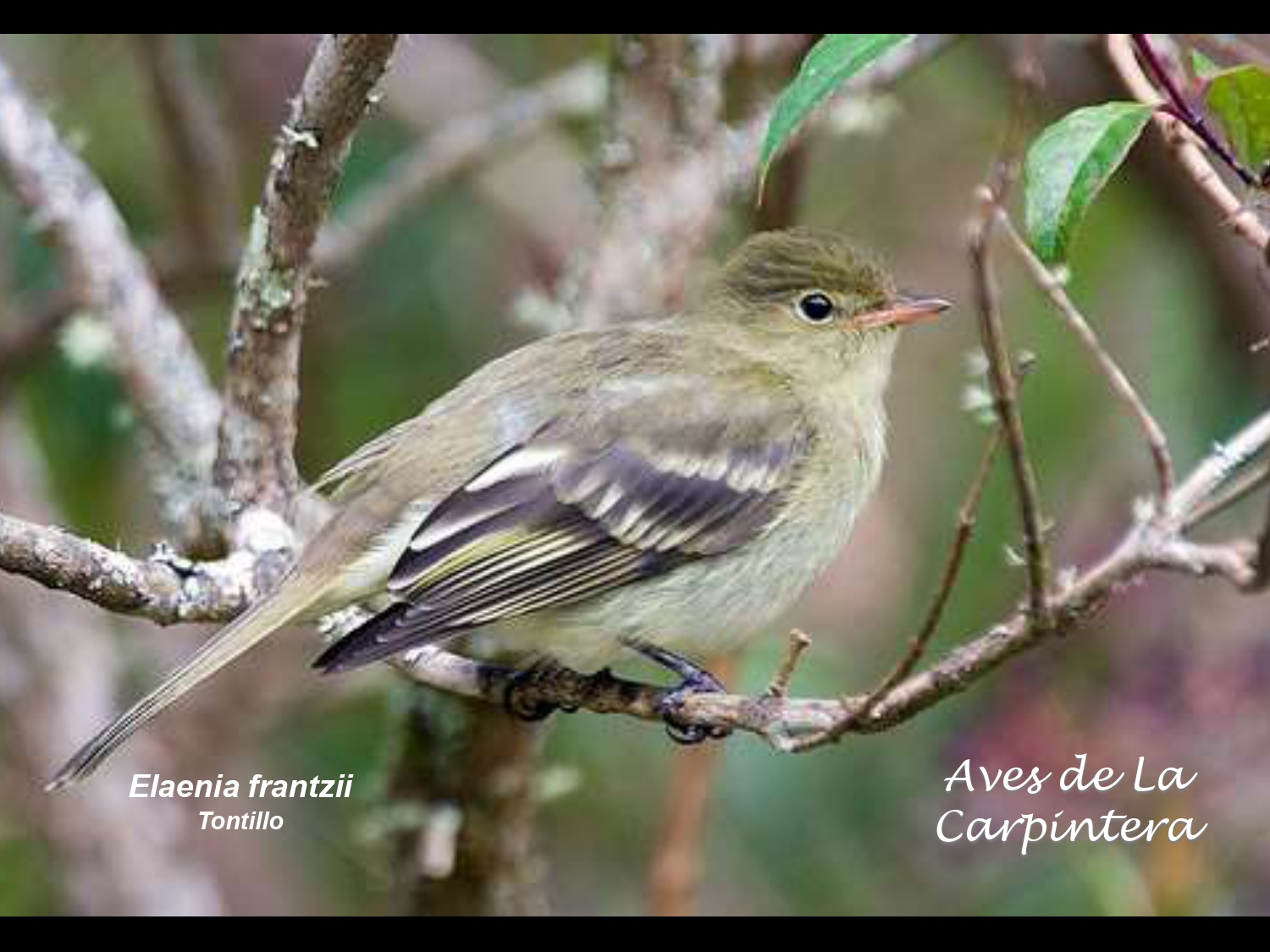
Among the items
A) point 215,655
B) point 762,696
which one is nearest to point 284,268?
point 215,655

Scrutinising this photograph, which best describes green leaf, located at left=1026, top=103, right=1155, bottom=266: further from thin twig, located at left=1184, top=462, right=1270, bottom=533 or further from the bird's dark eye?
the bird's dark eye

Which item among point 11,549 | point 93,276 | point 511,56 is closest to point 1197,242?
point 511,56

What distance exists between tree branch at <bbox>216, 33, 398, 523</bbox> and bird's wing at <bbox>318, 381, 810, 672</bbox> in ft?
0.98

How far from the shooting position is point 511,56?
6473 millimetres

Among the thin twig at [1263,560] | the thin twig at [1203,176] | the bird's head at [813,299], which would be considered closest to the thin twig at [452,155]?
the bird's head at [813,299]

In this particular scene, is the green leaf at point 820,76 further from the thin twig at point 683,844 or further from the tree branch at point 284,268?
the thin twig at point 683,844

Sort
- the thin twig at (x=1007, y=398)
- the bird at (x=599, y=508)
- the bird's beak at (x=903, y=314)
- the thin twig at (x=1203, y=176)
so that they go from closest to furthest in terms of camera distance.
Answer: the thin twig at (x=1007, y=398), the thin twig at (x=1203, y=176), the bird at (x=599, y=508), the bird's beak at (x=903, y=314)

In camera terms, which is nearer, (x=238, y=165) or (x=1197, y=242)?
(x=1197, y=242)

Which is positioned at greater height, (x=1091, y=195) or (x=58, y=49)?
(x=58, y=49)

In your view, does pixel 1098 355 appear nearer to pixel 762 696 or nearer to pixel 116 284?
pixel 762 696

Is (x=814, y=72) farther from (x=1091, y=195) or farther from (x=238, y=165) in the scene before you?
(x=238, y=165)

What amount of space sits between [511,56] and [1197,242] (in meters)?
2.20

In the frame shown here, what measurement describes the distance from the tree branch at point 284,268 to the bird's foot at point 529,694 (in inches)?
20.4

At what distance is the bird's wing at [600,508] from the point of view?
3.58 meters
